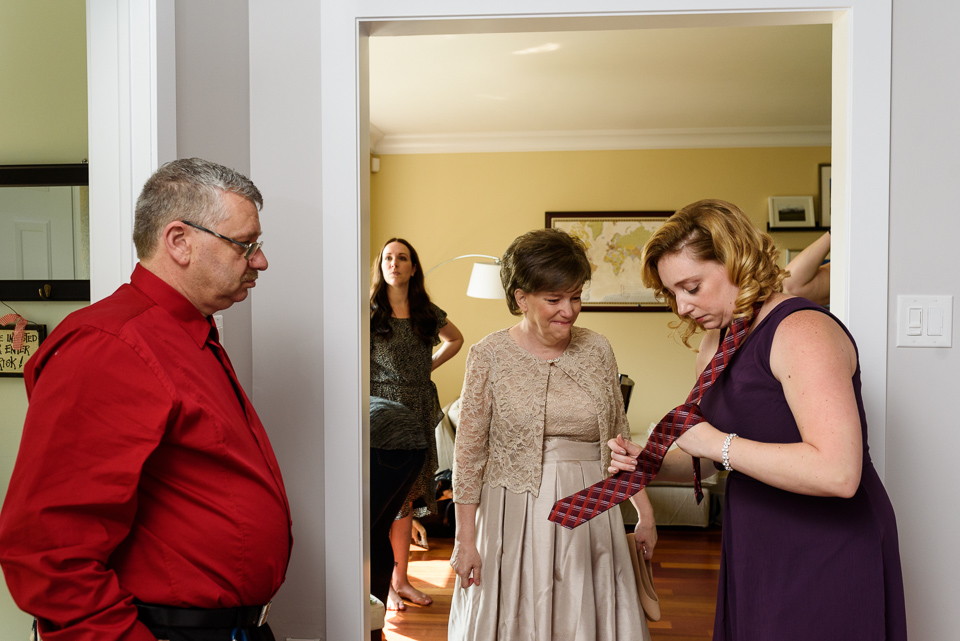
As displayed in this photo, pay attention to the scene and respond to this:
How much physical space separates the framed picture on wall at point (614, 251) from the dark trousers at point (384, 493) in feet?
Answer: 12.2

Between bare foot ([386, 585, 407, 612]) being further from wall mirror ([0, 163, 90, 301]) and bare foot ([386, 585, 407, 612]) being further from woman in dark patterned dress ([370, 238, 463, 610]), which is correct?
wall mirror ([0, 163, 90, 301])

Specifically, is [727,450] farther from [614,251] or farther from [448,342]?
[614,251]

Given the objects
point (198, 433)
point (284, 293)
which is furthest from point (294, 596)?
point (198, 433)

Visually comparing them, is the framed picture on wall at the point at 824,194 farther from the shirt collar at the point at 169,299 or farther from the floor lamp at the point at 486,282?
the shirt collar at the point at 169,299

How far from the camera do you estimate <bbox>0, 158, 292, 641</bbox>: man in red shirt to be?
0.87 m

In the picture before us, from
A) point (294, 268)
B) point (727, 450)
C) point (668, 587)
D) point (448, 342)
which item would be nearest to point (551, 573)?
point (727, 450)

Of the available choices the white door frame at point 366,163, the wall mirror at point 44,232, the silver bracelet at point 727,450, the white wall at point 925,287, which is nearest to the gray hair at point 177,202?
the wall mirror at point 44,232

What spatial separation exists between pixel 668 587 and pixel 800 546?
2.67m

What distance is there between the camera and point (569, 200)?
5.74 m

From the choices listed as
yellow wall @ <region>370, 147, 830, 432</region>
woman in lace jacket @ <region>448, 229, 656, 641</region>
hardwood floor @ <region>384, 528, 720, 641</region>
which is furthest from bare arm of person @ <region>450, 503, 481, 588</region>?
yellow wall @ <region>370, 147, 830, 432</region>

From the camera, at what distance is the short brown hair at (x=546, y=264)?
1834 mm

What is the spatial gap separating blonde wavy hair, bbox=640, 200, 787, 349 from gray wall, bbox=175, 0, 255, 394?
1.03 meters

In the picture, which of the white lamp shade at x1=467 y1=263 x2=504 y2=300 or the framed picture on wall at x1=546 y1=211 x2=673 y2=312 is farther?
the framed picture on wall at x1=546 y1=211 x2=673 y2=312

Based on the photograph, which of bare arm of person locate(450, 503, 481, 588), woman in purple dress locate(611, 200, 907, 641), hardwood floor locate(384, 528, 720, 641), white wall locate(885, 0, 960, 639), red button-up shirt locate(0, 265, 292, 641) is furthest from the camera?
hardwood floor locate(384, 528, 720, 641)
